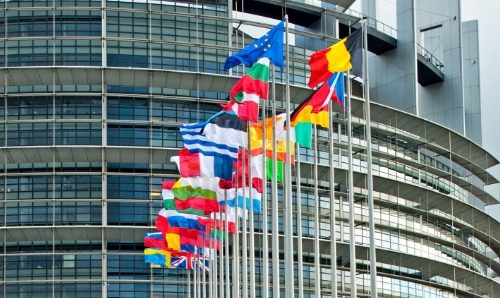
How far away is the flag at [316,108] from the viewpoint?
43.4 metres

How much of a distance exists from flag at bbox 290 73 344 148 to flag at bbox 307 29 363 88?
2.37 ft

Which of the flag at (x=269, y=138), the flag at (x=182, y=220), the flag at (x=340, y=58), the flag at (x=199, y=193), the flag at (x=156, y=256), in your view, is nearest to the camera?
the flag at (x=340, y=58)

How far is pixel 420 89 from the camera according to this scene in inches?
3927

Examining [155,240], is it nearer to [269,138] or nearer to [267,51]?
[269,138]

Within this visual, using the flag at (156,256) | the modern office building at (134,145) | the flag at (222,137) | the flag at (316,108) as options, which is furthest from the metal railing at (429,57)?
the flag at (316,108)

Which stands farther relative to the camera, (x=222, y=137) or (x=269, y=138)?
(x=269, y=138)

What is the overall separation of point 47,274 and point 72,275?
4.67ft

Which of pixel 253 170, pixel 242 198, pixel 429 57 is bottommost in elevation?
pixel 242 198

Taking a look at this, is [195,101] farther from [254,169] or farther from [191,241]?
[254,169]

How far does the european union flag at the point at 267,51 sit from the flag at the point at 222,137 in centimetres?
357

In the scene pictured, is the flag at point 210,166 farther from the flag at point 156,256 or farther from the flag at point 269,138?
the flag at point 156,256

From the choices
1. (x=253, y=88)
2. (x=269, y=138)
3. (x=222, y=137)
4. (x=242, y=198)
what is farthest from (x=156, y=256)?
(x=253, y=88)

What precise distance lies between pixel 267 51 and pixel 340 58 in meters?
3.58

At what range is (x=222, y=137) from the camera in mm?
49688
